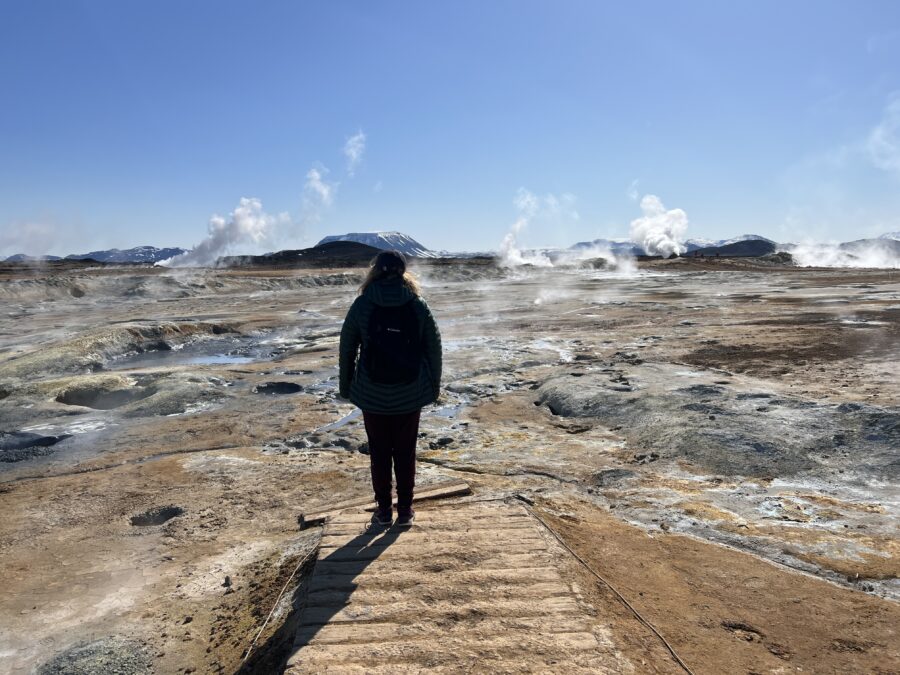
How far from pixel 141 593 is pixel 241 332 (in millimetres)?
13780

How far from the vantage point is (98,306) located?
2461cm

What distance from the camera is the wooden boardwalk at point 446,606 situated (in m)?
2.28

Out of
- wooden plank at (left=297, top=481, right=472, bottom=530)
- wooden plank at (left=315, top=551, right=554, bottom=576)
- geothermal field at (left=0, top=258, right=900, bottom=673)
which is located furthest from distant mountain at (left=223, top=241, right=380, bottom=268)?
wooden plank at (left=315, top=551, right=554, bottom=576)

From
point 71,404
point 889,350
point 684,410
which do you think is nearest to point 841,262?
point 889,350

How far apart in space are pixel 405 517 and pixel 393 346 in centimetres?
111

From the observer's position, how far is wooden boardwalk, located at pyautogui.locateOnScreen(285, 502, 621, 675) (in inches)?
89.7

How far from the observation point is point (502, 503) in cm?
378

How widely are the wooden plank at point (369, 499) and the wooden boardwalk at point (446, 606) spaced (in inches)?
30.0

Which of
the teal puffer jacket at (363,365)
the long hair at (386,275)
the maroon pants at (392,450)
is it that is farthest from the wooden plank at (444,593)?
the long hair at (386,275)

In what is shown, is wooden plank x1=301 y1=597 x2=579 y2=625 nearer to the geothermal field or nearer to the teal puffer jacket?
the geothermal field

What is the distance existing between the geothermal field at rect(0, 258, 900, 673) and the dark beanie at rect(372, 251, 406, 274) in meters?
1.53

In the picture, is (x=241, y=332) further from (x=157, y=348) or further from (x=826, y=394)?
(x=826, y=394)

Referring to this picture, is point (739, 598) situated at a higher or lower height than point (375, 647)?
lower

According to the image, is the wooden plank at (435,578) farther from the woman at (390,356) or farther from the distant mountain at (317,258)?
the distant mountain at (317,258)
